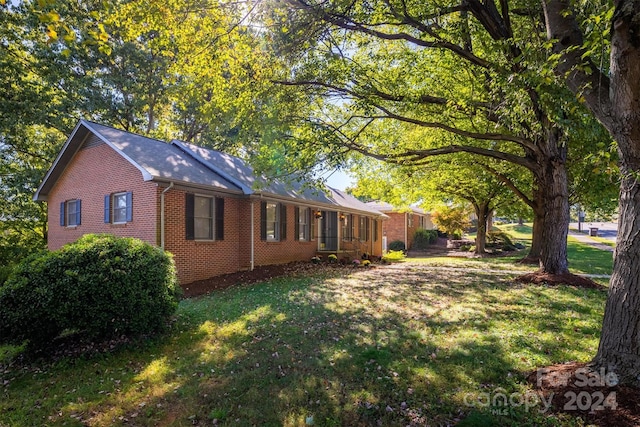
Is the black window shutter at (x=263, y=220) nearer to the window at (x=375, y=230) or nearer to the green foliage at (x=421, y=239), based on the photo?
the window at (x=375, y=230)

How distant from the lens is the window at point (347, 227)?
2042cm

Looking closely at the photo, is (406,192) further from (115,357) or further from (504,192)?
(115,357)

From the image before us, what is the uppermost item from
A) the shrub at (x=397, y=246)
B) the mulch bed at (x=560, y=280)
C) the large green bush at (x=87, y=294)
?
the large green bush at (x=87, y=294)

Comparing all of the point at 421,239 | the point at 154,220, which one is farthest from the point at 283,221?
the point at 421,239

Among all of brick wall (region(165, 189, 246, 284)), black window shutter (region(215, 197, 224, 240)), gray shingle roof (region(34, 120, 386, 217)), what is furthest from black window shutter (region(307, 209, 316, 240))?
black window shutter (region(215, 197, 224, 240))

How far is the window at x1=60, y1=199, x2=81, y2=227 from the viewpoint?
13.8 meters

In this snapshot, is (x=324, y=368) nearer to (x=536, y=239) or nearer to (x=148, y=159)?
(x=148, y=159)

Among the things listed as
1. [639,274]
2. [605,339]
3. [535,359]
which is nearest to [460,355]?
[535,359]

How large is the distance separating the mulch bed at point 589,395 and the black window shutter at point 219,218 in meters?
10.5

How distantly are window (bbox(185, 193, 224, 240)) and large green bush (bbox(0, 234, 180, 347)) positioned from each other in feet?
16.8

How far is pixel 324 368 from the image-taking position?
4543mm

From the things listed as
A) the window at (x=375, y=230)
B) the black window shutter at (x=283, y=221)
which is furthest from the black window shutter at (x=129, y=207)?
the window at (x=375, y=230)

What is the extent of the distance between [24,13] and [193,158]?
37.4 feet

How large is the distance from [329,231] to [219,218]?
25.4 feet
